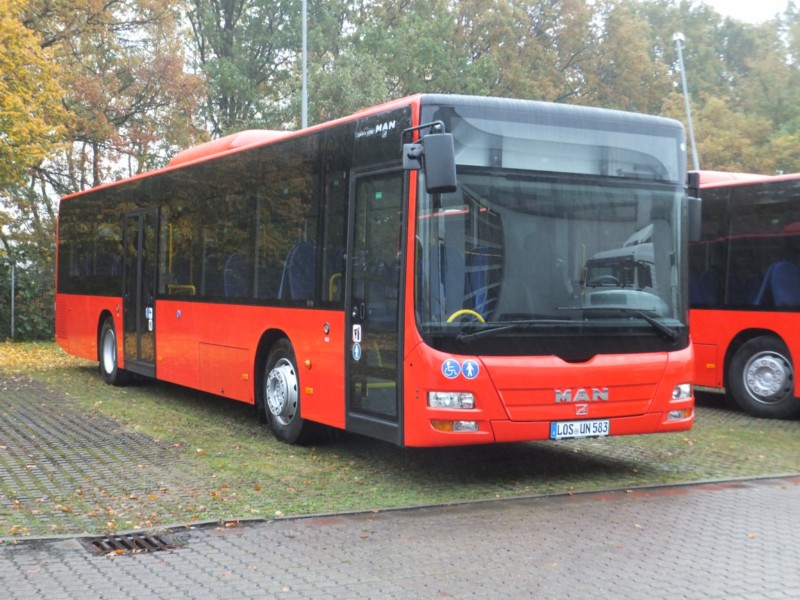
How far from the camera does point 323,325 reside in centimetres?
1000

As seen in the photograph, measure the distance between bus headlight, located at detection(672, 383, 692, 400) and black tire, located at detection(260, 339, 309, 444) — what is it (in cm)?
372

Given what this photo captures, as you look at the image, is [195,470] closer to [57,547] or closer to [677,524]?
[57,547]

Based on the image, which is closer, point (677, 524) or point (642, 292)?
point (677, 524)

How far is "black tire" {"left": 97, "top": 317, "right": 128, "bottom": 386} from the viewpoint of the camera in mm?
16828

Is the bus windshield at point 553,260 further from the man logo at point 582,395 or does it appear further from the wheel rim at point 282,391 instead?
the wheel rim at point 282,391

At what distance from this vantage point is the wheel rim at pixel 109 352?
55.0 ft

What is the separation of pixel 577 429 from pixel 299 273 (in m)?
3.41

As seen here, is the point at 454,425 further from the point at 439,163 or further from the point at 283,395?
the point at 283,395

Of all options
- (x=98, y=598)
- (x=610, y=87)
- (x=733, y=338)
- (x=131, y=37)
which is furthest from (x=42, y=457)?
(x=610, y=87)

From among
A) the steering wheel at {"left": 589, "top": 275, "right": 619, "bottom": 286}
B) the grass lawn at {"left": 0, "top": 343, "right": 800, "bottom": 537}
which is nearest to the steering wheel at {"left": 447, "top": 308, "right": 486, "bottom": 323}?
the steering wheel at {"left": 589, "top": 275, "right": 619, "bottom": 286}

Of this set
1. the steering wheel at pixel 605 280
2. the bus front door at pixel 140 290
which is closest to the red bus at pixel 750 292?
the steering wheel at pixel 605 280

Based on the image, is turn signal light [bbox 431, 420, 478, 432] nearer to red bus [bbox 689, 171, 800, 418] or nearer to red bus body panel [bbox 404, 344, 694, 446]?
red bus body panel [bbox 404, 344, 694, 446]

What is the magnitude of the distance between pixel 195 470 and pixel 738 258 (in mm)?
8125

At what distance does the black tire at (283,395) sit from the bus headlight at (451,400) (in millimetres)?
2547
